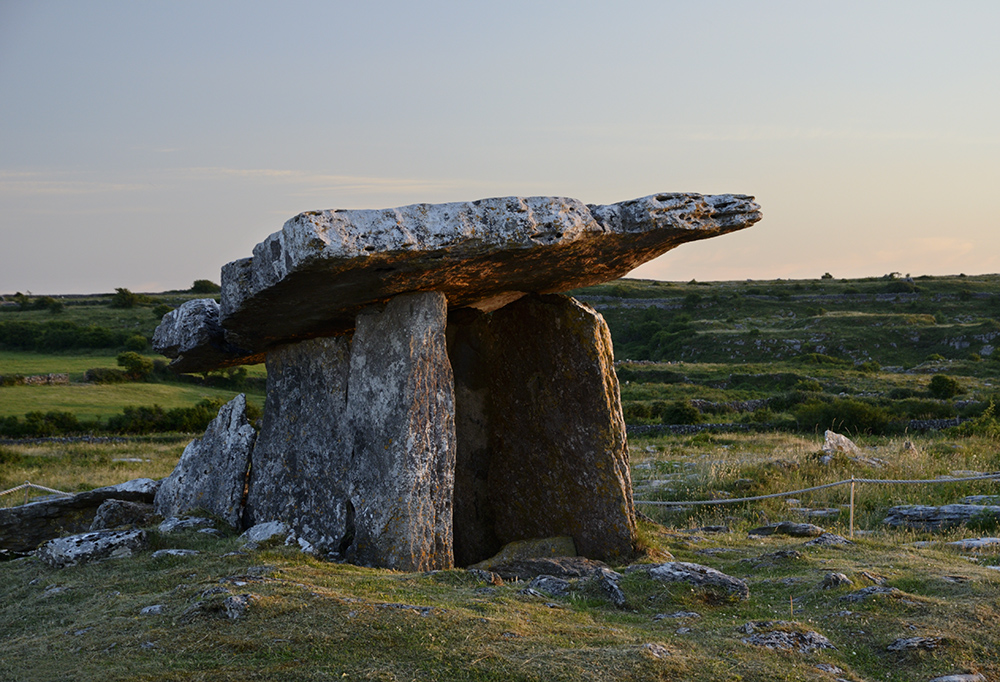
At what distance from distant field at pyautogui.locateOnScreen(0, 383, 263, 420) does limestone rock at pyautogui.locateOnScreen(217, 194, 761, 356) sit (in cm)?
2519

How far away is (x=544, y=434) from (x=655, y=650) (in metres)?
5.15

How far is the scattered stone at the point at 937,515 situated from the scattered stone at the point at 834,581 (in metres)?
5.63

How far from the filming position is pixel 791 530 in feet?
37.9

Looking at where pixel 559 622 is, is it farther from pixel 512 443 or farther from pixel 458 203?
pixel 512 443

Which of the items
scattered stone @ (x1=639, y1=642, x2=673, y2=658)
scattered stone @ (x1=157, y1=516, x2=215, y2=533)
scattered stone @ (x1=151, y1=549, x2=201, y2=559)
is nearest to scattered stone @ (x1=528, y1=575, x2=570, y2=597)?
scattered stone @ (x1=639, y1=642, x2=673, y2=658)

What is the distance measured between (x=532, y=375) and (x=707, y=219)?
2.85 meters

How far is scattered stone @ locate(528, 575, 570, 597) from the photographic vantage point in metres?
7.08

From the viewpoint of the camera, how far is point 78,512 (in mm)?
10750

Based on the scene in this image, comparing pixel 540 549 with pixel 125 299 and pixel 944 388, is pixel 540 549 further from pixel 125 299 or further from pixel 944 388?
pixel 125 299

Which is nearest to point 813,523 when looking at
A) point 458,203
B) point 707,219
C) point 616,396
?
point 616,396

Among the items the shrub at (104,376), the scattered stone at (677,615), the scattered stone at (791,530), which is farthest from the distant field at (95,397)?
the scattered stone at (677,615)

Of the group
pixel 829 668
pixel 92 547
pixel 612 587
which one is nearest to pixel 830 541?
pixel 612 587

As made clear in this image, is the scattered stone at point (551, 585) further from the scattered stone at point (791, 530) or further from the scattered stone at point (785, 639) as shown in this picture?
the scattered stone at point (791, 530)

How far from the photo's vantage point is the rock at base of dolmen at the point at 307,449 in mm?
9055
